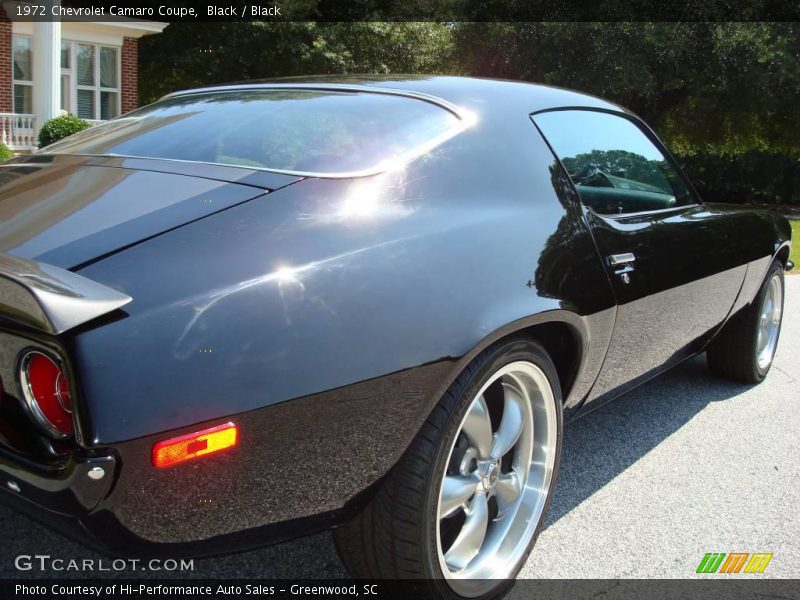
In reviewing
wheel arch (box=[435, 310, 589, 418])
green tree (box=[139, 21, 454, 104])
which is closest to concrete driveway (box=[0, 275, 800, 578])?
wheel arch (box=[435, 310, 589, 418])

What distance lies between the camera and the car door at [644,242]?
2668mm

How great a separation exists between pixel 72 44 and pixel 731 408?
17728 millimetres

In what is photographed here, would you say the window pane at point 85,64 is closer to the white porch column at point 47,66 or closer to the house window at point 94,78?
the house window at point 94,78

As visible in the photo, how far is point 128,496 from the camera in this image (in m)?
1.45

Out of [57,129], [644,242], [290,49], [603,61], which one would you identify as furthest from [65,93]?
[644,242]

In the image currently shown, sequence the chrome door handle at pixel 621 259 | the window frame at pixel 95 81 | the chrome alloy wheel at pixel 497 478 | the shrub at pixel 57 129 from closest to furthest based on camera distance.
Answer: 1. the chrome alloy wheel at pixel 497 478
2. the chrome door handle at pixel 621 259
3. the shrub at pixel 57 129
4. the window frame at pixel 95 81

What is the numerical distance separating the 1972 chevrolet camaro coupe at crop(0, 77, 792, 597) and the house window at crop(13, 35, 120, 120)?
1674 cm

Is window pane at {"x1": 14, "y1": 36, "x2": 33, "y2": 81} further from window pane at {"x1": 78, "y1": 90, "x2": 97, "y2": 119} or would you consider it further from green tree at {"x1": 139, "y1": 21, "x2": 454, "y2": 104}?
green tree at {"x1": 139, "y1": 21, "x2": 454, "y2": 104}

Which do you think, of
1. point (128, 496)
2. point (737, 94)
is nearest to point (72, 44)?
point (737, 94)

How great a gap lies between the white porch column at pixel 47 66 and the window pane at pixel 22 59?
1978 mm

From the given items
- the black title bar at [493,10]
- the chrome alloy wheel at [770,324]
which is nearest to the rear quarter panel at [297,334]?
the chrome alloy wheel at [770,324]

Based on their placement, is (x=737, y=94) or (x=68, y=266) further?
(x=737, y=94)

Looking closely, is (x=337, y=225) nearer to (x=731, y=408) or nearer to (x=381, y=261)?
(x=381, y=261)

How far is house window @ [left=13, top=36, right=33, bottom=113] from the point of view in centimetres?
1703
